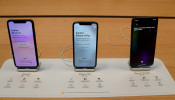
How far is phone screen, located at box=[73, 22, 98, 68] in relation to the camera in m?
0.78

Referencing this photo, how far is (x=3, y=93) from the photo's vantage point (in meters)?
0.74

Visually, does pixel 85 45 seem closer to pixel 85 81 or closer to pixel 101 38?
pixel 85 81

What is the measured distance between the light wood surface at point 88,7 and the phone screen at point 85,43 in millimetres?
466

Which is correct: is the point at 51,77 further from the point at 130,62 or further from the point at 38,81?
the point at 130,62

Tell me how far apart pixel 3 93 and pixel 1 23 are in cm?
54

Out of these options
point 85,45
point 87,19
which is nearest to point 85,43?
point 85,45

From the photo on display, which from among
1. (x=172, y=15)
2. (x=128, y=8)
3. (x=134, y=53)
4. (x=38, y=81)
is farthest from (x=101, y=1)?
(x=38, y=81)

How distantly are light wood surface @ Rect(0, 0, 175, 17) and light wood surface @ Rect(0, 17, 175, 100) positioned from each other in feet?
0.19

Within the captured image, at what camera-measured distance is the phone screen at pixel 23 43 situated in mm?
772

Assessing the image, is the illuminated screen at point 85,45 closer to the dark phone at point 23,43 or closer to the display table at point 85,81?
the display table at point 85,81

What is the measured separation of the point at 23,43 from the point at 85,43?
0.73 ft

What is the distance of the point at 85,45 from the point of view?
799mm

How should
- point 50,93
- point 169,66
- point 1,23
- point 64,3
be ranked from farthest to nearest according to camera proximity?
point 64,3 → point 1,23 → point 169,66 → point 50,93

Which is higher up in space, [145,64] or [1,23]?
[1,23]
